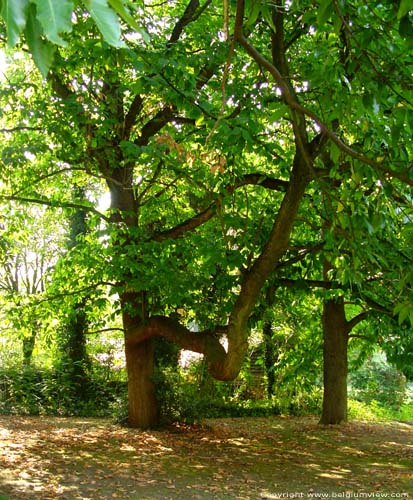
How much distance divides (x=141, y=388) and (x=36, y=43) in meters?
11.2

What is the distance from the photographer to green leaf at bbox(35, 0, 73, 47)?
45.4 inches

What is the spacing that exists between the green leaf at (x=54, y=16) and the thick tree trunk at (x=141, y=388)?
11.1 m

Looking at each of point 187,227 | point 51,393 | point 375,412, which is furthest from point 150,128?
point 375,412

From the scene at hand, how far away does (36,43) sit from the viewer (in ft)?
4.48

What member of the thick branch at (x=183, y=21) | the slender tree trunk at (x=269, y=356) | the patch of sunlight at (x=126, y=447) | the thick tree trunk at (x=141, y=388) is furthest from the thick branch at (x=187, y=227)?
the slender tree trunk at (x=269, y=356)

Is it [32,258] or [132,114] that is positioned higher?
[132,114]

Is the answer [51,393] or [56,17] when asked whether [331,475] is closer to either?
[51,393]

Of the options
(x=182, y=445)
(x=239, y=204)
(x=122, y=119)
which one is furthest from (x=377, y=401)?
(x=122, y=119)

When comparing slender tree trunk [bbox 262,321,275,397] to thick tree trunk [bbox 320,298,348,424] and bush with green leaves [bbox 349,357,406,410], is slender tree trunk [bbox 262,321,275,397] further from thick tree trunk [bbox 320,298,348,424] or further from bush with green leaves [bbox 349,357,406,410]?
bush with green leaves [bbox 349,357,406,410]

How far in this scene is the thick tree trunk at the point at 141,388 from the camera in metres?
12.0

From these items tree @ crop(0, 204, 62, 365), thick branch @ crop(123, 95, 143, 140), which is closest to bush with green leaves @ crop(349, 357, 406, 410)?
tree @ crop(0, 204, 62, 365)

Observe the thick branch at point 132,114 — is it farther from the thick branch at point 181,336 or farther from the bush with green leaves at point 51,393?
the bush with green leaves at point 51,393

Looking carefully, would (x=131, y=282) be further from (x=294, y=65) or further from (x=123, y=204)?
(x=294, y=65)

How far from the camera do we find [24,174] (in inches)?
435
